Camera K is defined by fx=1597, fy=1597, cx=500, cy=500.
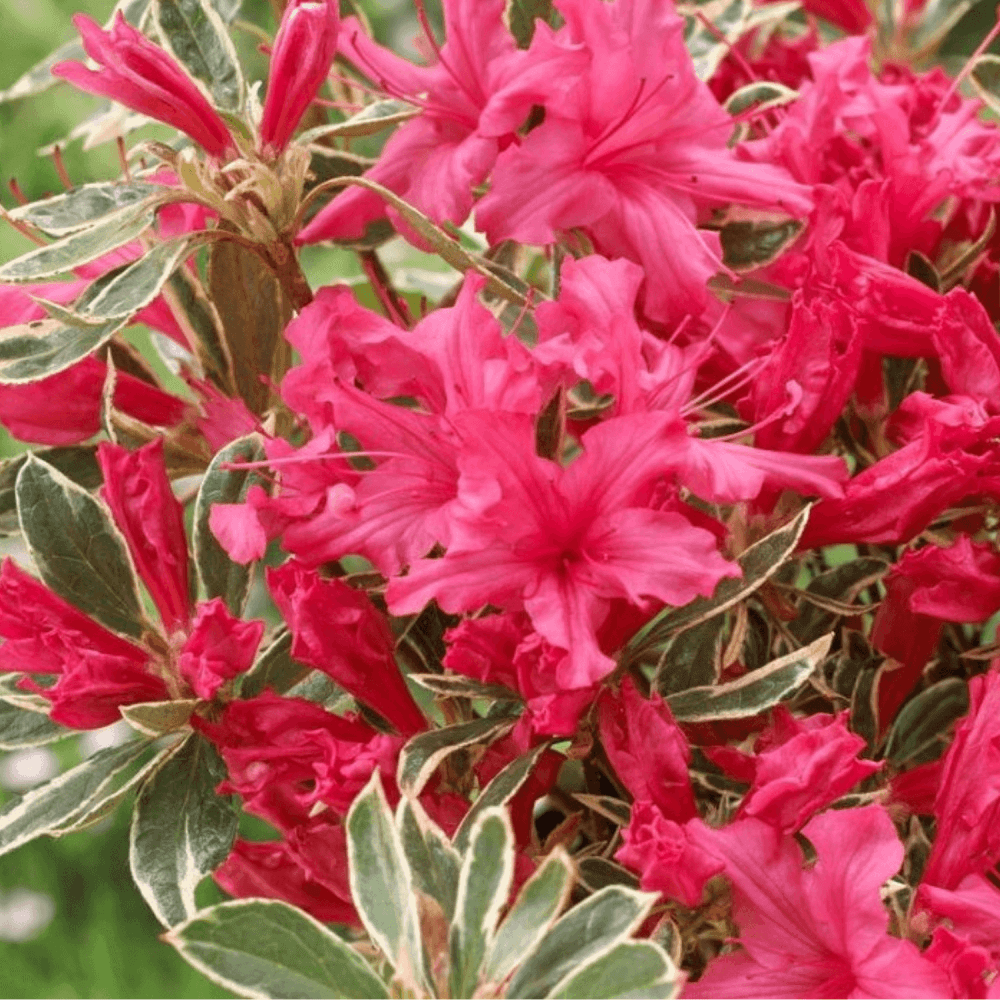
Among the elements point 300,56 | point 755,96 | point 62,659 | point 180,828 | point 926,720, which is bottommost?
point 926,720

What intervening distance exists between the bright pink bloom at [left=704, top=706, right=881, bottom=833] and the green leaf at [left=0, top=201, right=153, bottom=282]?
1.28ft

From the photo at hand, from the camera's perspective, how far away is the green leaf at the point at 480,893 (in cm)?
62

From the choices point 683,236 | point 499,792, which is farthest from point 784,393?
point 499,792

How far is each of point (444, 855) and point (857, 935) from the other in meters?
0.18

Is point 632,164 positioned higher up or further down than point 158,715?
higher up

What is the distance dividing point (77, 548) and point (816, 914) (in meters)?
0.42

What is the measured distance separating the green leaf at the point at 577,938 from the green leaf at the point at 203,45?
1.48 ft

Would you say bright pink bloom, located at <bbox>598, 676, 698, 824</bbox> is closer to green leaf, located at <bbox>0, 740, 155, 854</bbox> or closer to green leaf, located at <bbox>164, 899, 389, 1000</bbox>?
green leaf, located at <bbox>164, 899, 389, 1000</bbox>

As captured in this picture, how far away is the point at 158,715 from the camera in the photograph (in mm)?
753

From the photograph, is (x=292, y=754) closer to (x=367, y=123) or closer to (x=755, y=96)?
(x=367, y=123)

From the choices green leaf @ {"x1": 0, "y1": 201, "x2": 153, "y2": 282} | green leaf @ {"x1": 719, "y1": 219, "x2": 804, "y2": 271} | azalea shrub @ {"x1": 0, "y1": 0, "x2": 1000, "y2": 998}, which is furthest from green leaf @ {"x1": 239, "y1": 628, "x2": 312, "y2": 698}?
green leaf @ {"x1": 719, "y1": 219, "x2": 804, "y2": 271}

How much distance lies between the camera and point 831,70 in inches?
36.4

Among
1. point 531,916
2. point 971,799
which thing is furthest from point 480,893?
point 971,799

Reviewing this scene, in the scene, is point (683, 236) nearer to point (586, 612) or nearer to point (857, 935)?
point (586, 612)
